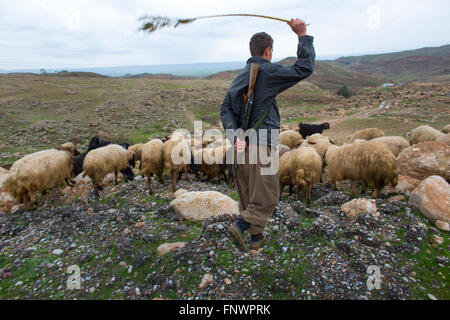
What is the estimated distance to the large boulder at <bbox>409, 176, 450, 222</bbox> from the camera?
4320 mm

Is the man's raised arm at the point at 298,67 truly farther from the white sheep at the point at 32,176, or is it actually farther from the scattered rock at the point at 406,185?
the white sheep at the point at 32,176

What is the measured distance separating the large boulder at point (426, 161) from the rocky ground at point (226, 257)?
141 centimetres

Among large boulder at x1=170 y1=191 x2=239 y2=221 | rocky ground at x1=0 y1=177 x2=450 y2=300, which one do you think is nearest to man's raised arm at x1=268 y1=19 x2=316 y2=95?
rocky ground at x1=0 y1=177 x2=450 y2=300

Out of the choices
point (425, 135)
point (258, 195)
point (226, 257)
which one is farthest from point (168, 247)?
point (425, 135)

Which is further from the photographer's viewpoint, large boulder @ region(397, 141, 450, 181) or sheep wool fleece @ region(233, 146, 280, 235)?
large boulder @ region(397, 141, 450, 181)

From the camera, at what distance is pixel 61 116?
18.6 meters

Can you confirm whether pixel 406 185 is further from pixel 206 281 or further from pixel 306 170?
pixel 206 281

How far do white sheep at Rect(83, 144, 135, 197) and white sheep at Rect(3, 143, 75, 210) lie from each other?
31.6 inches

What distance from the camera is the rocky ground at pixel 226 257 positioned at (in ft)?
10.2

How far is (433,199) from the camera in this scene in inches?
177

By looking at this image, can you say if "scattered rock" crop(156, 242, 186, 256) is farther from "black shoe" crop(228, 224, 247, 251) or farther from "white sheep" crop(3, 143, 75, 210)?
"white sheep" crop(3, 143, 75, 210)

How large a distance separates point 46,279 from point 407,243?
550 centimetres

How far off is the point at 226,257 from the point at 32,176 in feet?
19.8
